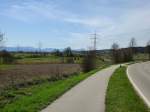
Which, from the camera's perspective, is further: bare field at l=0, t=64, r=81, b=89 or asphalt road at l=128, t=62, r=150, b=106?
bare field at l=0, t=64, r=81, b=89

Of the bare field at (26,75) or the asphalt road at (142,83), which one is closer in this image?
the asphalt road at (142,83)

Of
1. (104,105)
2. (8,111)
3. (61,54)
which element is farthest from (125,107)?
(61,54)

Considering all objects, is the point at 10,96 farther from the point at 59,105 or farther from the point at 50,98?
the point at 59,105

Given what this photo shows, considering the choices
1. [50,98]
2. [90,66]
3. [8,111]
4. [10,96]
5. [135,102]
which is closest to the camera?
[8,111]

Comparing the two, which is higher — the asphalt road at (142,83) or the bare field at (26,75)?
the asphalt road at (142,83)

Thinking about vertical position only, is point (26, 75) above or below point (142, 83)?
below

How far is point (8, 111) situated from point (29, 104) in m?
1.40

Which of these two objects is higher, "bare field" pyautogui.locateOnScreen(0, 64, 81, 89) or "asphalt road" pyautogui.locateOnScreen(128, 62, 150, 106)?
"asphalt road" pyautogui.locateOnScreen(128, 62, 150, 106)

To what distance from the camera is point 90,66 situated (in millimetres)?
49688

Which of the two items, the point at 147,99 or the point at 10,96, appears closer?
the point at 147,99

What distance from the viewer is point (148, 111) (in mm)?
10703

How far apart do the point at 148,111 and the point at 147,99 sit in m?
3.13

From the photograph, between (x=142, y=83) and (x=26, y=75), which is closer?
(x=142, y=83)

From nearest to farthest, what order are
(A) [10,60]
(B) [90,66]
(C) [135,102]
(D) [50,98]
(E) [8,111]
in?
(E) [8,111] < (C) [135,102] < (D) [50,98] < (B) [90,66] < (A) [10,60]
